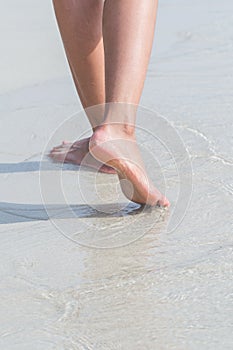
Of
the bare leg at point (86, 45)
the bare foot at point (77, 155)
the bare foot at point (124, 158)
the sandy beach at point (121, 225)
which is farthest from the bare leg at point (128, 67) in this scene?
the bare foot at point (77, 155)

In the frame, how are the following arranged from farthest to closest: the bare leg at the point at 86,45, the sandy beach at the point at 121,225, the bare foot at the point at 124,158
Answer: the bare leg at the point at 86,45 < the bare foot at the point at 124,158 < the sandy beach at the point at 121,225

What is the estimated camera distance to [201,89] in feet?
10.8

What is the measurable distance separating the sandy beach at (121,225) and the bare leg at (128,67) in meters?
0.11

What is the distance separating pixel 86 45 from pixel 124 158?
0.51 metres

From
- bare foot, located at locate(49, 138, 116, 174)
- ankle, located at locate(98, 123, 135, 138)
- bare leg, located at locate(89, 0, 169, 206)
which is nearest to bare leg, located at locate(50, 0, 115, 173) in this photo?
bare foot, located at locate(49, 138, 116, 174)

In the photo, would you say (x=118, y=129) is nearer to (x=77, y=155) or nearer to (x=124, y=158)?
(x=124, y=158)

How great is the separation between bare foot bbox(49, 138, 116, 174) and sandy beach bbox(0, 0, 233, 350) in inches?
1.2

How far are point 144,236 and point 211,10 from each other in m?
2.61

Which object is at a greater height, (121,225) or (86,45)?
(86,45)

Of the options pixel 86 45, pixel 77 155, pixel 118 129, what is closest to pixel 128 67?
pixel 118 129

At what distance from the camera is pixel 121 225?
225 centimetres

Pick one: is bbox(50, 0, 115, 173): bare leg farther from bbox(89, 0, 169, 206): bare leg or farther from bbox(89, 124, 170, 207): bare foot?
bbox(89, 124, 170, 207): bare foot

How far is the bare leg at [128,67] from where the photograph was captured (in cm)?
222

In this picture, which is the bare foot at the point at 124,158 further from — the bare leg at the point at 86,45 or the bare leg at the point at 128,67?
the bare leg at the point at 86,45
